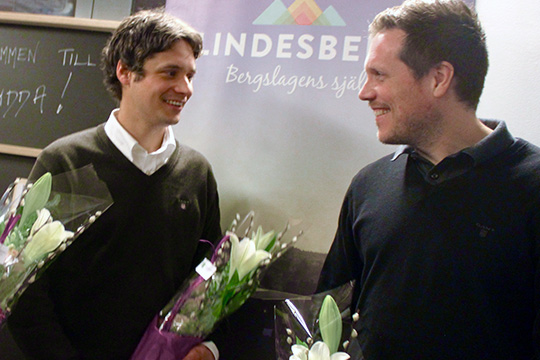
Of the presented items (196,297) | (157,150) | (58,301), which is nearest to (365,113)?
(157,150)

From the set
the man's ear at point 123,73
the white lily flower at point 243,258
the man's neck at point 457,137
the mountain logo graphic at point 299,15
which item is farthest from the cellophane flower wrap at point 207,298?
the mountain logo graphic at point 299,15

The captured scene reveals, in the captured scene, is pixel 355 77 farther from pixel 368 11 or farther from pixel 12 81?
pixel 12 81

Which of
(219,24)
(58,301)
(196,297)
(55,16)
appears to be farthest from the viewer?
(55,16)

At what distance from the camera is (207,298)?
1473 mm

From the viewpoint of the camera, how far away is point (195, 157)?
1.88 meters

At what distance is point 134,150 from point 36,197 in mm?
584

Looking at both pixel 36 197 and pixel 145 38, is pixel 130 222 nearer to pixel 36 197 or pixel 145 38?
pixel 36 197

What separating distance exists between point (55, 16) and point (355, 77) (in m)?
1.49

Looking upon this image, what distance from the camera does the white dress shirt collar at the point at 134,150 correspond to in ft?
5.54

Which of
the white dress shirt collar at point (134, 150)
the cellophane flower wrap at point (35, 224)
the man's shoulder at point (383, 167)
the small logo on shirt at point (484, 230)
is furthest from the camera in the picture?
the white dress shirt collar at point (134, 150)

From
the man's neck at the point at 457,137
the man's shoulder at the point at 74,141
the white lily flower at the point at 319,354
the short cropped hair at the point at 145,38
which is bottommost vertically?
the white lily flower at the point at 319,354

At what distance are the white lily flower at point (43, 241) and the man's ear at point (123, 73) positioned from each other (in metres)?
0.85

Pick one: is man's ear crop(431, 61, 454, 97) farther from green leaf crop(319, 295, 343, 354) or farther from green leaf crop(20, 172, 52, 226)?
green leaf crop(20, 172, 52, 226)

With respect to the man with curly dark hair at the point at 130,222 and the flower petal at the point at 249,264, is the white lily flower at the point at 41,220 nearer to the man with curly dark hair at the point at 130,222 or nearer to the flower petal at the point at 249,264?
the man with curly dark hair at the point at 130,222
